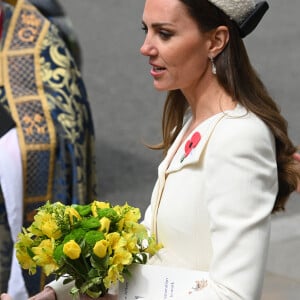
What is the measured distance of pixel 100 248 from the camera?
2.18m

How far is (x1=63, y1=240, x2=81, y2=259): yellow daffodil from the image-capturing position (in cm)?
218

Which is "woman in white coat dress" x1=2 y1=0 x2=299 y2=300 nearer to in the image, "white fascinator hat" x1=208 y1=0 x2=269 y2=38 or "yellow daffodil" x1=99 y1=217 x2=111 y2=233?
"white fascinator hat" x1=208 y1=0 x2=269 y2=38

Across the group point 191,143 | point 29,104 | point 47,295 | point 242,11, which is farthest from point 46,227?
point 29,104

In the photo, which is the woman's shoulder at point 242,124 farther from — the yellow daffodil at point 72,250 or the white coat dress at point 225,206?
the yellow daffodil at point 72,250

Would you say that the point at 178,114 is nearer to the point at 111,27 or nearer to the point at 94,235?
the point at 94,235

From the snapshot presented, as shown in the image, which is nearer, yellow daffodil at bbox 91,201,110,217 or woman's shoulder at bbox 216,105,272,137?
→ woman's shoulder at bbox 216,105,272,137

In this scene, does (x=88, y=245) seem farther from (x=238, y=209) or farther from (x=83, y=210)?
(x=238, y=209)

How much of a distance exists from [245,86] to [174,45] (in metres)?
0.18

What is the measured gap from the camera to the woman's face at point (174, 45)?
2258mm

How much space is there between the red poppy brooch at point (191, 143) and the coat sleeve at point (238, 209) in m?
0.10

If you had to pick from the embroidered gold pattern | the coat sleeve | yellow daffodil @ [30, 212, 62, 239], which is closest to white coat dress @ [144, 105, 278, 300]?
the coat sleeve

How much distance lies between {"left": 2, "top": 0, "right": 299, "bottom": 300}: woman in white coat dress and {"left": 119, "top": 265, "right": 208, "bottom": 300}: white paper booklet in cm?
4

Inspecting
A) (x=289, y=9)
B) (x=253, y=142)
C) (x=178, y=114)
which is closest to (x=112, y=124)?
(x=289, y=9)

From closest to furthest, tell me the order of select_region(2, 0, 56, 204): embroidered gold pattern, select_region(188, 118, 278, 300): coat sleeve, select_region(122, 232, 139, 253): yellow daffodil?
select_region(188, 118, 278, 300): coat sleeve
select_region(122, 232, 139, 253): yellow daffodil
select_region(2, 0, 56, 204): embroidered gold pattern
